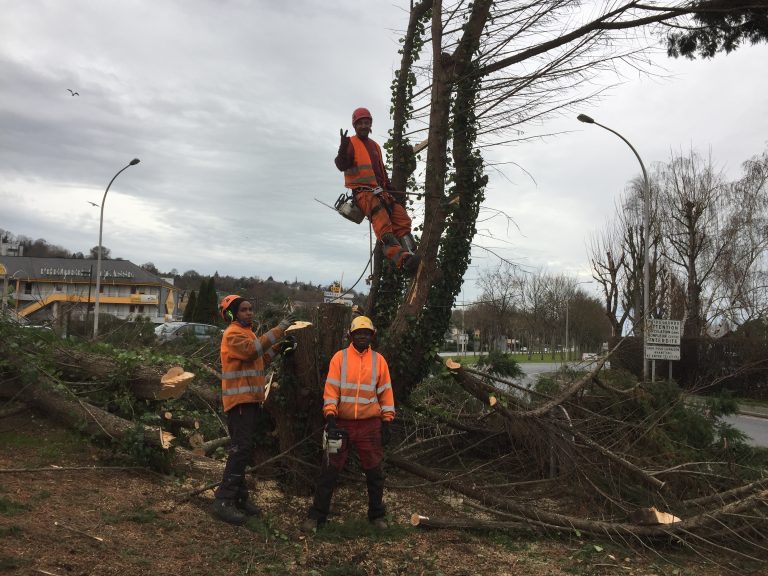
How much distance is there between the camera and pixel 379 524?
15.7 feet

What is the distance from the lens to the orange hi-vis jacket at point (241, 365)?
4.87 metres

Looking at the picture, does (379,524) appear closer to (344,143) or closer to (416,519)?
(416,519)

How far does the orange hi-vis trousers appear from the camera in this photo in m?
6.38

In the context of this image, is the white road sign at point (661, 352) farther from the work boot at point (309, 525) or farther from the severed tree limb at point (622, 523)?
the work boot at point (309, 525)

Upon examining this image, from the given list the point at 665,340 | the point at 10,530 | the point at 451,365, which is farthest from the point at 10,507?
the point at 665,340

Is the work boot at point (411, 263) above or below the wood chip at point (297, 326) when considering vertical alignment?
above

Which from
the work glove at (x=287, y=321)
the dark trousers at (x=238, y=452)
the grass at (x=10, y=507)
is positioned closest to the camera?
the grass at (x=10, y=507)

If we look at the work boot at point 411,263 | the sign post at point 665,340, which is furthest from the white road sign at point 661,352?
the work boot at point 411,263

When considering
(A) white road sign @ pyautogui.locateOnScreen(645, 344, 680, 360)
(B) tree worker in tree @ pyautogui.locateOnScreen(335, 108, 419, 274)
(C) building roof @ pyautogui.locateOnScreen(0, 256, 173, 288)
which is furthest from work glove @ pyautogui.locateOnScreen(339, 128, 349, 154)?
(C) building roof @ pyautogui.locateOnScreen(0, 256, 173, 288)

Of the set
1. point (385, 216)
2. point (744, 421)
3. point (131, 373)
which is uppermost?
point (385, 216)

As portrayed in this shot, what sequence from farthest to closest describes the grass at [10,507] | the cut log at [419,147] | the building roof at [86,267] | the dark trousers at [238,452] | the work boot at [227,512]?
the building roof at [86,267] < the cut log at [419,147] < the dark trousers at [238,452] < the work boot at [227,512] < the grass at [10,507]

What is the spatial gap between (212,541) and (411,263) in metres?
3.01

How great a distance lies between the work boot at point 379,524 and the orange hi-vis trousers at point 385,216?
2.48 metres

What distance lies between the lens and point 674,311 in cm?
2902
